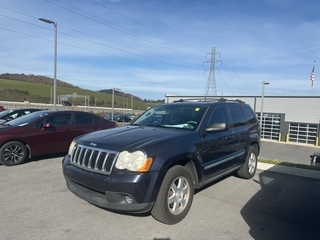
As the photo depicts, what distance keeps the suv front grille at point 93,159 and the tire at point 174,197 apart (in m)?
0.77

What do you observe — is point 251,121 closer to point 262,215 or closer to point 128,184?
point 262,215

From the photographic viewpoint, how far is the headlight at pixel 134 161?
11.3 feet

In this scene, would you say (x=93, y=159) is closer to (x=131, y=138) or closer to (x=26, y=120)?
(x=131, y=138)

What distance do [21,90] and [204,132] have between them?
82.8 m

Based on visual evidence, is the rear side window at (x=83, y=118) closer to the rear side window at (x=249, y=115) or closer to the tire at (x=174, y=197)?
the rear side window at (x=249, y=115)

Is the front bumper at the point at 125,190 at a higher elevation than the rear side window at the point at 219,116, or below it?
below

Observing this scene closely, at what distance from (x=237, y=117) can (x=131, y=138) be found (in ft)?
9.41

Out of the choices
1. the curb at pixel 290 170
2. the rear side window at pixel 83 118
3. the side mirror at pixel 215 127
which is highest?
the side mirror at pixel 215 127

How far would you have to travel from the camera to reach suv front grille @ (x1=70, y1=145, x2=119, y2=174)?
357 cm

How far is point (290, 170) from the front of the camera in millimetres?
6816

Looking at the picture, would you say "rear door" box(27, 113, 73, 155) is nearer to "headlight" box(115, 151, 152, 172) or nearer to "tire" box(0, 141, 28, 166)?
"tire" box(0, 141, 28, 166)

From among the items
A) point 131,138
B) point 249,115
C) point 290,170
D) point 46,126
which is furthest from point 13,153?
point 290,170

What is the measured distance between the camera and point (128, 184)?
3338 mm

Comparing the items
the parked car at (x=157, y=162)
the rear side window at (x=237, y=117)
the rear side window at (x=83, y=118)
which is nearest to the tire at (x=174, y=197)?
the parked car at (x=157, y=162)
